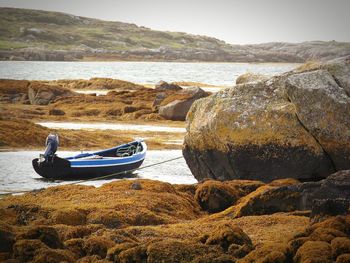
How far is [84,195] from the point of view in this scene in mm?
15492

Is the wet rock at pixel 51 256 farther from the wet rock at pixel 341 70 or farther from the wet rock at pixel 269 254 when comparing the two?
the wet rock at pixel 341 70

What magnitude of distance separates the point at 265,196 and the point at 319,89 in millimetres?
4510

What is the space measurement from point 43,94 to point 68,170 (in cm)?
2720

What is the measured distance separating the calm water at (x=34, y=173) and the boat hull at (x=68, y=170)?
30 cm

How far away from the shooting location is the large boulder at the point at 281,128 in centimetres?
1667

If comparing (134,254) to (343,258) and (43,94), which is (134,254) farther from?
(43,94)

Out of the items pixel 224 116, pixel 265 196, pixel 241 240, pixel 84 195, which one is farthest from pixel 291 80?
pixel 241 240

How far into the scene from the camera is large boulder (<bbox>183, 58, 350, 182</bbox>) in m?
16.7

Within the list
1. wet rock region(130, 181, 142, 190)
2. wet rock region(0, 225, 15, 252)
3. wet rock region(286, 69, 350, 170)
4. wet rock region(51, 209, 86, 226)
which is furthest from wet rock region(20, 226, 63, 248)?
wet rock region(286, 69, 350, 170)

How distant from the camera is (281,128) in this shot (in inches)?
667

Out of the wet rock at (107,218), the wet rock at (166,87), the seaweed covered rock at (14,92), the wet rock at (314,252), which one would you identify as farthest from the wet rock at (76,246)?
the wet rock at (166,87)

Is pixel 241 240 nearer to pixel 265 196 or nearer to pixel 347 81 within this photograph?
pixel 265 196

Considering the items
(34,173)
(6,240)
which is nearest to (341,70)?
(34,173)

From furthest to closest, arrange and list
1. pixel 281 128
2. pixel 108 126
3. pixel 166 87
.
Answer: pixel 166 87, pixel 108 126, pixel 281 128
